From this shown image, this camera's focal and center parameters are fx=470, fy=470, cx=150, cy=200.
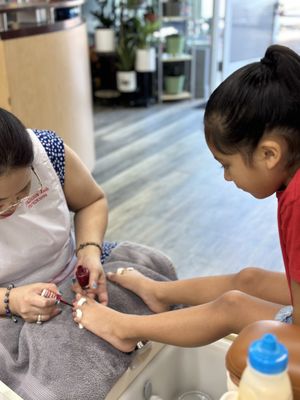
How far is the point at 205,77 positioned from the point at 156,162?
206 cm

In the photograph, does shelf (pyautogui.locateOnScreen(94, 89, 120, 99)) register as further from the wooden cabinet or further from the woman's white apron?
the woman's white apron

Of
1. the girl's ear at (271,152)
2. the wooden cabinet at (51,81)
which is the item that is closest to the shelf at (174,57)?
the wooden cabinet at (51,81)

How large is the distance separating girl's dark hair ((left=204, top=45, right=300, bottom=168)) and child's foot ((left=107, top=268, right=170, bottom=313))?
458mm

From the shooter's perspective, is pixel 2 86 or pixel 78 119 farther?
pixel 78 119

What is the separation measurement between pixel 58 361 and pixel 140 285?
29 centimetres

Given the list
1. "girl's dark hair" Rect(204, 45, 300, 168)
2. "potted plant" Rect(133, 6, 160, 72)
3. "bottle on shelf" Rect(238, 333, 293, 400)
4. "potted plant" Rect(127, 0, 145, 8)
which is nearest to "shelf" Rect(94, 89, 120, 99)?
"potted plant" Rect(133, 6, 160, 72)

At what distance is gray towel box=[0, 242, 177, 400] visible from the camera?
2.97 feet

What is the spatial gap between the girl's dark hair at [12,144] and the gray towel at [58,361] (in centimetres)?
35

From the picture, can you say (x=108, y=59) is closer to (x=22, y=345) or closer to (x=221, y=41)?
(x=221, y=41)

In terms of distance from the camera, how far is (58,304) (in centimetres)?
107

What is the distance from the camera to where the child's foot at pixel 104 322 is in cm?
100

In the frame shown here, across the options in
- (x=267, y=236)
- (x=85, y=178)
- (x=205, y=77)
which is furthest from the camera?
(x=205, y=77)

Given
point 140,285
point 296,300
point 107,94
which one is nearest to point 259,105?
point 296,300

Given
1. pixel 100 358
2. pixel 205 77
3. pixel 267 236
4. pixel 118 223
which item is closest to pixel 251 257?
pixel 267 236
